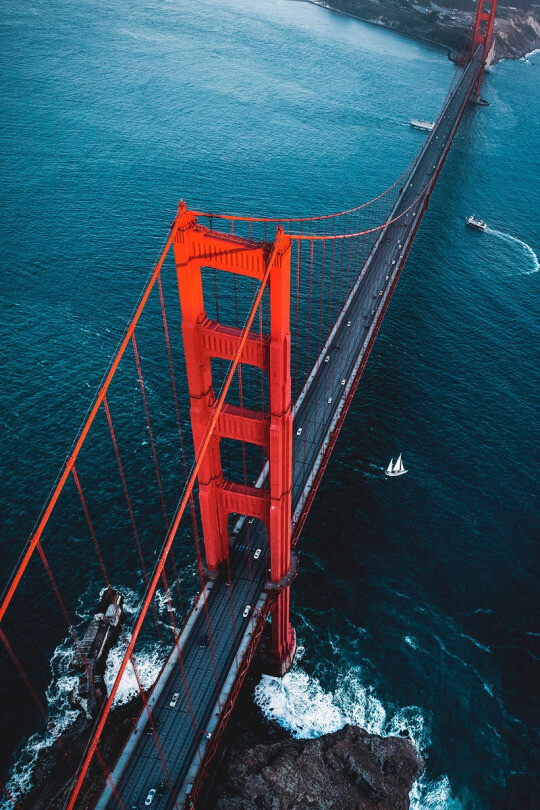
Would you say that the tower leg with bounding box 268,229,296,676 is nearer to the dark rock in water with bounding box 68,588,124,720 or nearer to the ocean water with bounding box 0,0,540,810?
the ocean water with bounding box 0,0,540,810

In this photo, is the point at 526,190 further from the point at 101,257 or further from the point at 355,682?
the point at 355,682

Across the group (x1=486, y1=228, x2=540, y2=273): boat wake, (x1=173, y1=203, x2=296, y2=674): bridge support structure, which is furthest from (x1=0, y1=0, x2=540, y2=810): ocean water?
(x1=173, y1=203, x2=296, y2=674): bridge support structure

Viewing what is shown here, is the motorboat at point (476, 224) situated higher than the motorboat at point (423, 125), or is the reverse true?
the motorboat at point (423, 125)

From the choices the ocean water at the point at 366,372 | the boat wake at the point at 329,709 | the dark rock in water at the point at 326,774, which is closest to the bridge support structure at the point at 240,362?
the boat wake at the point at 329,709

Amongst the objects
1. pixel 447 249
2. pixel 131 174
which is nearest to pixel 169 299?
pixel 131 174

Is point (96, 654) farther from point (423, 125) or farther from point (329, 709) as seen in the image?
point (423, 125)

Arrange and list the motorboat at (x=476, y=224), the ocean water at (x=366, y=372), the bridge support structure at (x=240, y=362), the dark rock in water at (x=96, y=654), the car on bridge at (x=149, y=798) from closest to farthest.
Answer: the bridge support structure at (x=240, y=362) → the car on bridge at (x=149, y=798) → the dark rock in water at (x=96, y=654) → the ocean water at (x=366, y=372) → the motorboat at (x=476, y=224)

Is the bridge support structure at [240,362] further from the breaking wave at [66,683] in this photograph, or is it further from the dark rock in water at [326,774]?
the breaking wave at [66,683]
